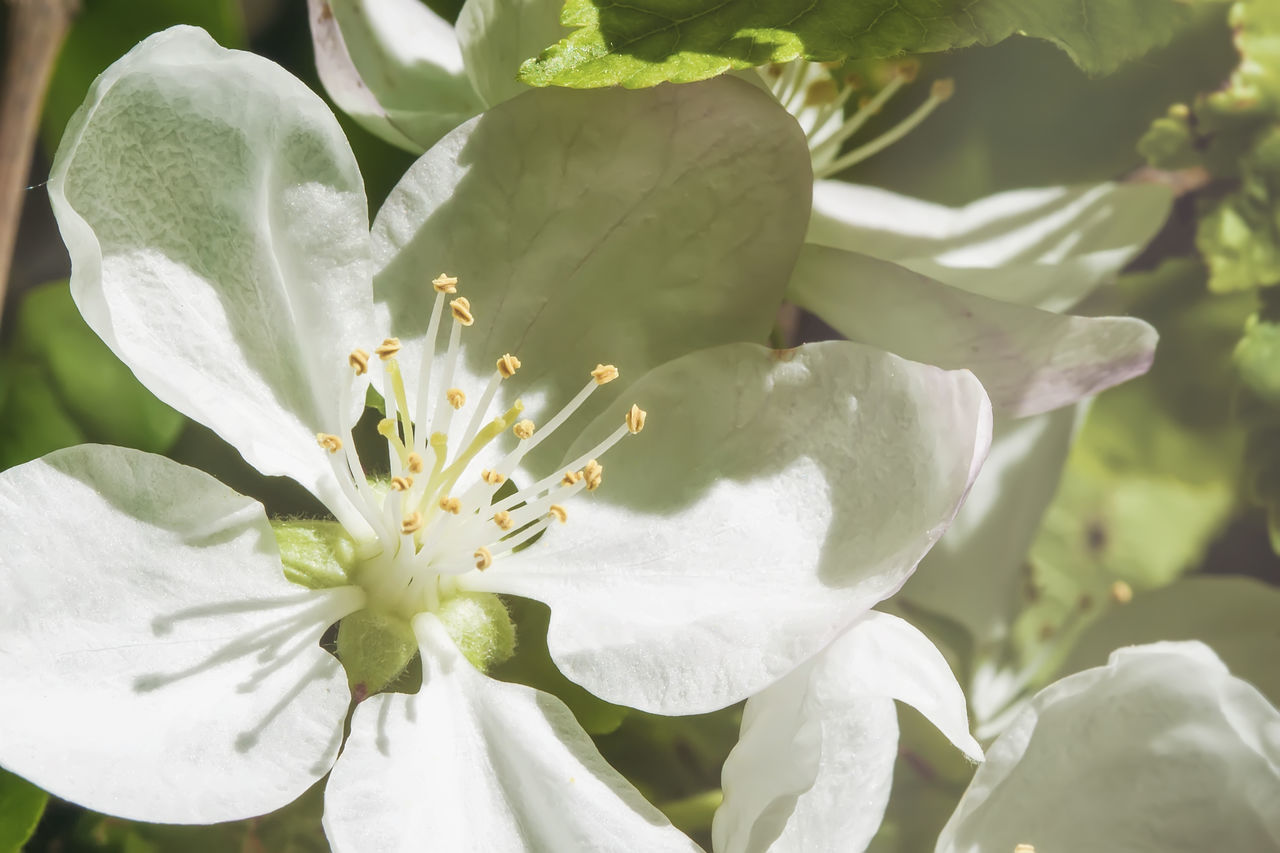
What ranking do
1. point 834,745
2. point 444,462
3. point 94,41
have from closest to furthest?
1. point 834,745
2. point 444,462
3. point 94,41

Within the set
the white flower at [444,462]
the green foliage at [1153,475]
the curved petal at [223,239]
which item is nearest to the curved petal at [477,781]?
the white flower at [444,462]

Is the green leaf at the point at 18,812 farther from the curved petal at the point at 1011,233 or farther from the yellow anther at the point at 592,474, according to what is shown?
the curved petal at the point at 1011,233

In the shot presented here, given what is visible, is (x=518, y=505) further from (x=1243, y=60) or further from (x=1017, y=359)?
(x=1243, y=60)

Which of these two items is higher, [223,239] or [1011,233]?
[223,239]

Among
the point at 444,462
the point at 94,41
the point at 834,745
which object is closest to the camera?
the point at 834,745

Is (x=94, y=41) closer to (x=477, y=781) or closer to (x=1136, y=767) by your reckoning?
(x=477, y=781)

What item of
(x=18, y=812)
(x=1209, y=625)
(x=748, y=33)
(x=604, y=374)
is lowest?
(x=1209, y=625)

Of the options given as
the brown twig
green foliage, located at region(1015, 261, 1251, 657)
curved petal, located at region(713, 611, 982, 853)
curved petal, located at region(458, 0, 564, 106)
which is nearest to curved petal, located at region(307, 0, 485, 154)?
curved petal, located at region(458, 0, 564, 106)

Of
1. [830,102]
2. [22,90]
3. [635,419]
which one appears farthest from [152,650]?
[830,102]

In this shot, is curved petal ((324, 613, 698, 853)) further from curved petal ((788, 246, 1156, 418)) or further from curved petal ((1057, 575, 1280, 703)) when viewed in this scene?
curved petal ((1057, 575, 1280, 703))
